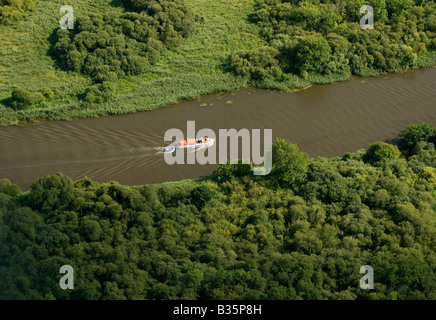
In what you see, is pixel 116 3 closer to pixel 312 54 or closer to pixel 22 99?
pixel 22 99

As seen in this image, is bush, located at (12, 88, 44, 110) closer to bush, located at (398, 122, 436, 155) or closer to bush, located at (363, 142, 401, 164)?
bush, located at (363, 142, 401, 164)

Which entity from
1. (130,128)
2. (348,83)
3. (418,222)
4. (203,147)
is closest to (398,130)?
(348,83)

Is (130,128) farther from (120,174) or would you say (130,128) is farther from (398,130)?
(398,130)

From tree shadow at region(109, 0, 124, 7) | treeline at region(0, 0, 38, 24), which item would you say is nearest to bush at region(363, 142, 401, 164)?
tree shadow at region(109, 0, 124, 7)

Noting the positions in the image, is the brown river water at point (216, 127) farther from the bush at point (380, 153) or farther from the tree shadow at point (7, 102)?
the tree shadow at point (7, 102)

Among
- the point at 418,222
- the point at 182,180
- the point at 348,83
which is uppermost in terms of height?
the point at 348,83
